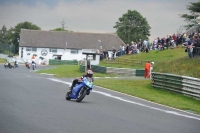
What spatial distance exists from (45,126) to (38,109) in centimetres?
333

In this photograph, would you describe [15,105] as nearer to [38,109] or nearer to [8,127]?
[38,109]

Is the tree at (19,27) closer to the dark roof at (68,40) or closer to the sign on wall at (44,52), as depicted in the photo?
the dark roof at (68,40)

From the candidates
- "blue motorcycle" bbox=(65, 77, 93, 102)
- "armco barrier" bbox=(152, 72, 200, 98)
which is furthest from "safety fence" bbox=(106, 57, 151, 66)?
"blue motorcycle" bbox=(65, 77, 93, 102)

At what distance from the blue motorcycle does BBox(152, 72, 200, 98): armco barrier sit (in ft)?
26.0

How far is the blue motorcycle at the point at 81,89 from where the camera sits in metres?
18.1

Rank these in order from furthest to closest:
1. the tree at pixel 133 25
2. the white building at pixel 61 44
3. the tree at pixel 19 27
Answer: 1. the tree at pixel 19 27
2. the tree at pixel 133 25
3. the white building at pixel 61 44

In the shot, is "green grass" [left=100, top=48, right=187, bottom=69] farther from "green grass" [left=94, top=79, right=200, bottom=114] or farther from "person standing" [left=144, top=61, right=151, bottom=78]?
"green grass" [left=94, top=79, right=200, bottom=114]

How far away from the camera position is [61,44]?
109438 mm

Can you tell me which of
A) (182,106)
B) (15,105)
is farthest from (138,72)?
(15,105)

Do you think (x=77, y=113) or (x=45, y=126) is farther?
(x=77, y=113)

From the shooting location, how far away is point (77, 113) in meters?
13.9

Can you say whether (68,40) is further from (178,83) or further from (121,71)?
(178,83)

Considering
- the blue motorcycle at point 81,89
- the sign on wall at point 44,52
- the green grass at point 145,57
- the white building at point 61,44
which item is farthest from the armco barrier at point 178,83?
the sign on wall at point 44,52

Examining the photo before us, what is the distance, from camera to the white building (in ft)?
357
